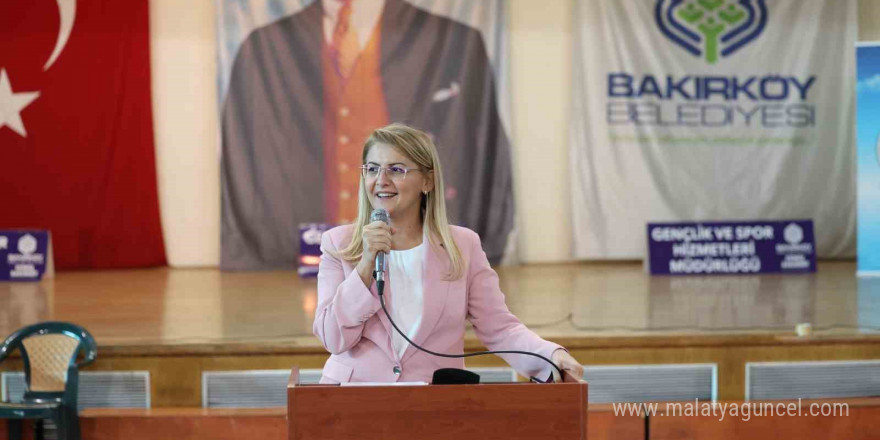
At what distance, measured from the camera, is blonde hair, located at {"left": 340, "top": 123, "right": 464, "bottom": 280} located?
201cm

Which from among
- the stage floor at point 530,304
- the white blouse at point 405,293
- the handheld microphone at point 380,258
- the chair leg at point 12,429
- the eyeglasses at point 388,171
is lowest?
the chair leg at point 12,429

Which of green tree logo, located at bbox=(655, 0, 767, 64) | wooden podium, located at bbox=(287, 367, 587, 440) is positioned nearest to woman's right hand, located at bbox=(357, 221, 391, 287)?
wooden podium, located at bbox=(287, 367, 587, 440)

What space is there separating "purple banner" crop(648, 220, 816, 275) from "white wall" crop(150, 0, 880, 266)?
1.17 meters

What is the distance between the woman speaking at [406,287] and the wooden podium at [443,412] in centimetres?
26

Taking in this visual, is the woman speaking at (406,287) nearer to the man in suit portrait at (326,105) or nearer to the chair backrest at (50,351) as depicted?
the chair backrest at (50,351)

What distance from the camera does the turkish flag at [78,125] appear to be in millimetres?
6906

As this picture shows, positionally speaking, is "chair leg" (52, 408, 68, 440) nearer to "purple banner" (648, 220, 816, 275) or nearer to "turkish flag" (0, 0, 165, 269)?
"turkish flag" (0, 0, 165, 269)

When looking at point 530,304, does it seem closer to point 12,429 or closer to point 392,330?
point 12,429

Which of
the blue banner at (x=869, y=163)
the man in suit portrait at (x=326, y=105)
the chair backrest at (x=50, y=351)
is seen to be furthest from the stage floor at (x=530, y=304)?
the man in suit portrait at (x=326, y=105)

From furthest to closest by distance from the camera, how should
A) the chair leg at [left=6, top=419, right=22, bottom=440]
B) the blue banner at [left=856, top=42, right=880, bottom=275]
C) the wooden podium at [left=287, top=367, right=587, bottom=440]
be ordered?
the blue banner at [left=856, top=42, right=880, bottom=275], the chair leg at [left=6, top=419, right=22, bottom=440], the wooden podium at [left=287, top=367, right=587, bottom=440]

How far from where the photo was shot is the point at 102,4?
22.7ft

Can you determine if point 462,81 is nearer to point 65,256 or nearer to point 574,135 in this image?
point 574,135

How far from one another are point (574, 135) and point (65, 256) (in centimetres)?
401

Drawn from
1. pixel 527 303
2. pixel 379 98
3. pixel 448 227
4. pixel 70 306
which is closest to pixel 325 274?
pixel 448 227
